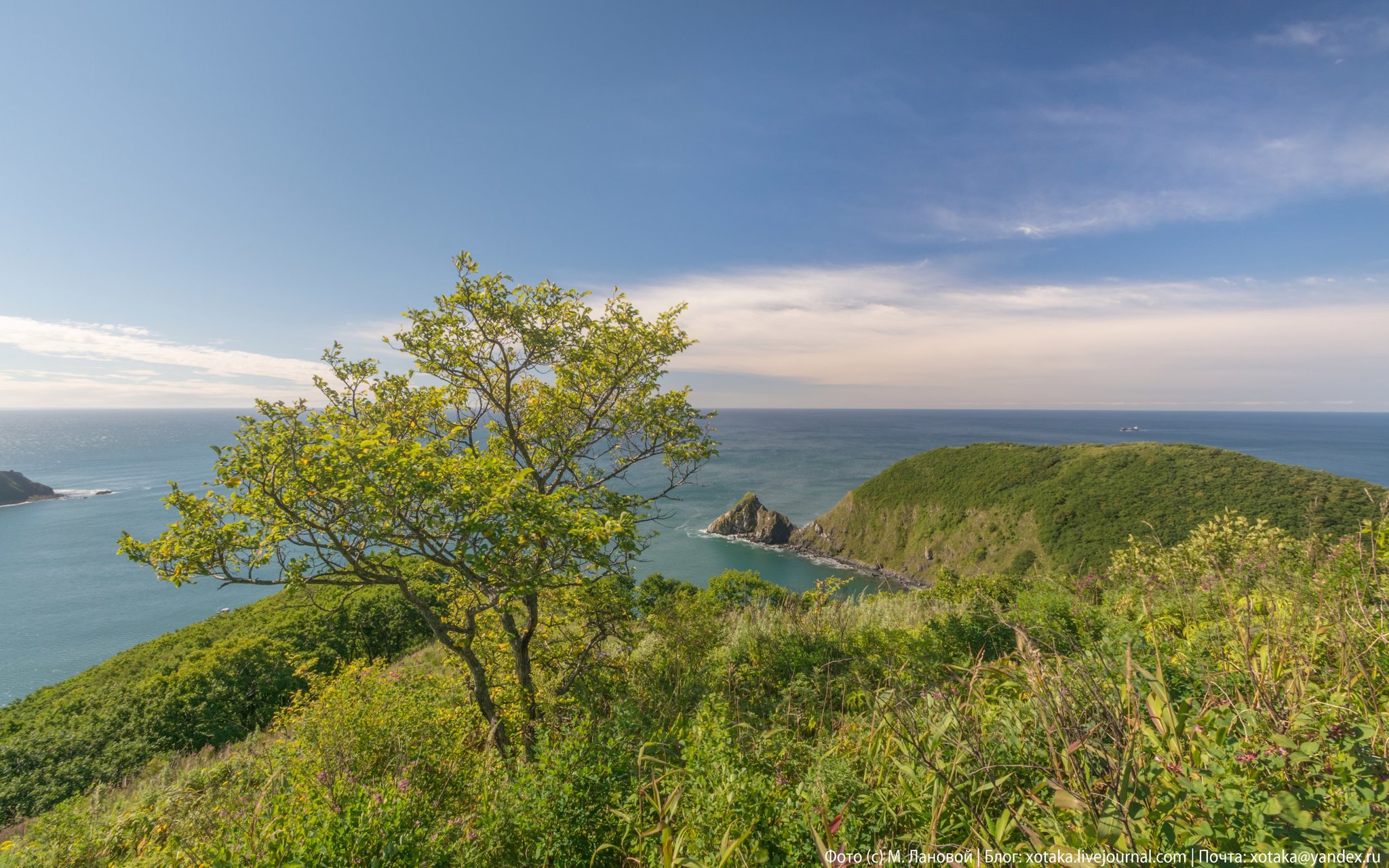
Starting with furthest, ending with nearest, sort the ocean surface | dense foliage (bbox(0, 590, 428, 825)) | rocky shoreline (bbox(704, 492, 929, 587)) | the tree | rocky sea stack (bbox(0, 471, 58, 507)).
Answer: rocky sea stack (bbox(0, 471, 58, 507)) < rocky shoreline (bbox(704, 492, 929, 587)) < the ocean surface < dense foliage (bbox(0, 590, 428, 825)) < the tree

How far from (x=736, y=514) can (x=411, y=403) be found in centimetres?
5656

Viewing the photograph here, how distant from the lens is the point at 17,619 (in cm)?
4219

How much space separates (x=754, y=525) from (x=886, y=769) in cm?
5950

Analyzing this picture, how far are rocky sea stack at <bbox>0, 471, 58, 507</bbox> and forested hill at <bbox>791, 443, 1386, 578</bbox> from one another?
438 feet

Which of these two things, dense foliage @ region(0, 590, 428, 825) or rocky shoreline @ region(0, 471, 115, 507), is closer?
dense foliage @ region(0, 590, 428, 825)

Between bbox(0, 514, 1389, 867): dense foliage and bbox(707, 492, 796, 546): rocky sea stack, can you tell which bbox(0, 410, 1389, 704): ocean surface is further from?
bbox(0, 514, 1389, 867): dense foliage

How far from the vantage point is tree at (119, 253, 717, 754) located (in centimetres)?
536

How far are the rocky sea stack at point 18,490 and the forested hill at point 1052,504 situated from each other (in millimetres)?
133649

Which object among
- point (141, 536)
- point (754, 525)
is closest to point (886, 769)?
point (754, 525)

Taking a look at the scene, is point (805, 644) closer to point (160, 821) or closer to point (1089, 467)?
point (160, 821)

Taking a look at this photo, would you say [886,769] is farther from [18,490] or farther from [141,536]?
[18,490]

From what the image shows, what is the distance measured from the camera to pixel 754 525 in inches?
2436

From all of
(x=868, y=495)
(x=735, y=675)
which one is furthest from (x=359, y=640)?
(x=868, y=495)

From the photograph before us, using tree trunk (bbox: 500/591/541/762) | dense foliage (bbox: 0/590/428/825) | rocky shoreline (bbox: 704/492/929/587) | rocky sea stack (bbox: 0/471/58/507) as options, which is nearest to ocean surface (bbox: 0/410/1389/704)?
rocky shoreline (bbox: 704/492/929/587)
